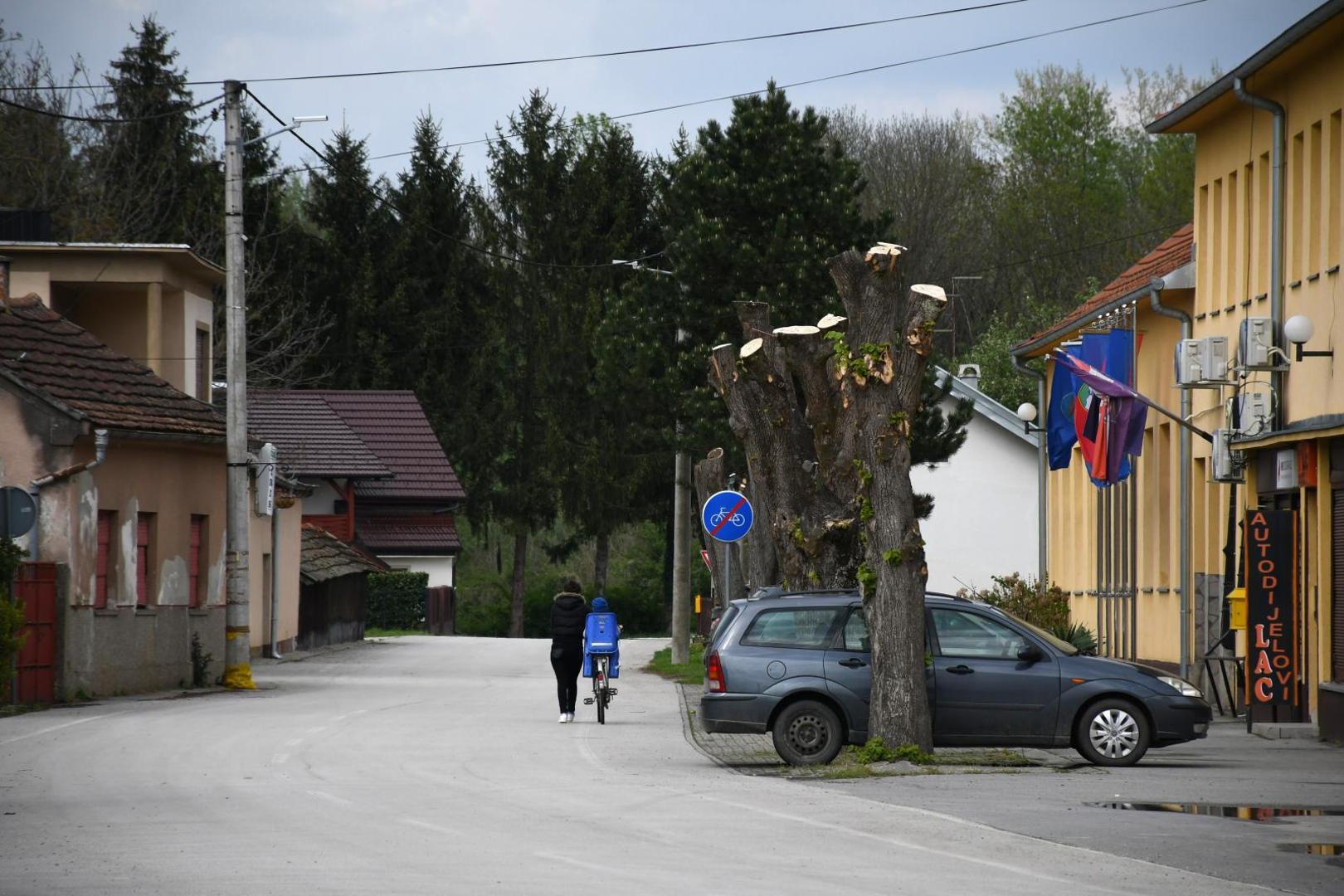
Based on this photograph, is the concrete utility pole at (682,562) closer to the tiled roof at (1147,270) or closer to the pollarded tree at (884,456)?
the tiled roof at (1147,270)

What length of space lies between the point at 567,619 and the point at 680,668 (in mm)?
12456

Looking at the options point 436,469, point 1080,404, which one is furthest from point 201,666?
point 436,469

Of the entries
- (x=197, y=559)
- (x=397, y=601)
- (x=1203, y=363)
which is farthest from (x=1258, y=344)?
(x=397, y=601)

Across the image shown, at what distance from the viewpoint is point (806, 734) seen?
18172 mm

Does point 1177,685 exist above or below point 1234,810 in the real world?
above

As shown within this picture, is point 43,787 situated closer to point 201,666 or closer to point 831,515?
point 831,515

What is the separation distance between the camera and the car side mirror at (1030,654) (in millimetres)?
17844

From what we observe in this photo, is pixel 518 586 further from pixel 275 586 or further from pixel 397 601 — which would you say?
pixel 275 586

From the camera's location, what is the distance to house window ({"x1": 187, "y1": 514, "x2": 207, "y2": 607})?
32531mm

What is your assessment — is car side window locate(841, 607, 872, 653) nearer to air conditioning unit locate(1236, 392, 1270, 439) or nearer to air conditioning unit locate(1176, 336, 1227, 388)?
air conditioning unit locate(1236, 392, 1270, 439)

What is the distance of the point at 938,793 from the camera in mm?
15508

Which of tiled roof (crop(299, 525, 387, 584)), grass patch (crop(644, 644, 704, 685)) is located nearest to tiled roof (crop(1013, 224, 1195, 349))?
grass patch (crop(644, 644, 704, 685))

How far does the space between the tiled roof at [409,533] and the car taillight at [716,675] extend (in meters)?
46.8

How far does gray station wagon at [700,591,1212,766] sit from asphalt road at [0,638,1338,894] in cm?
92
